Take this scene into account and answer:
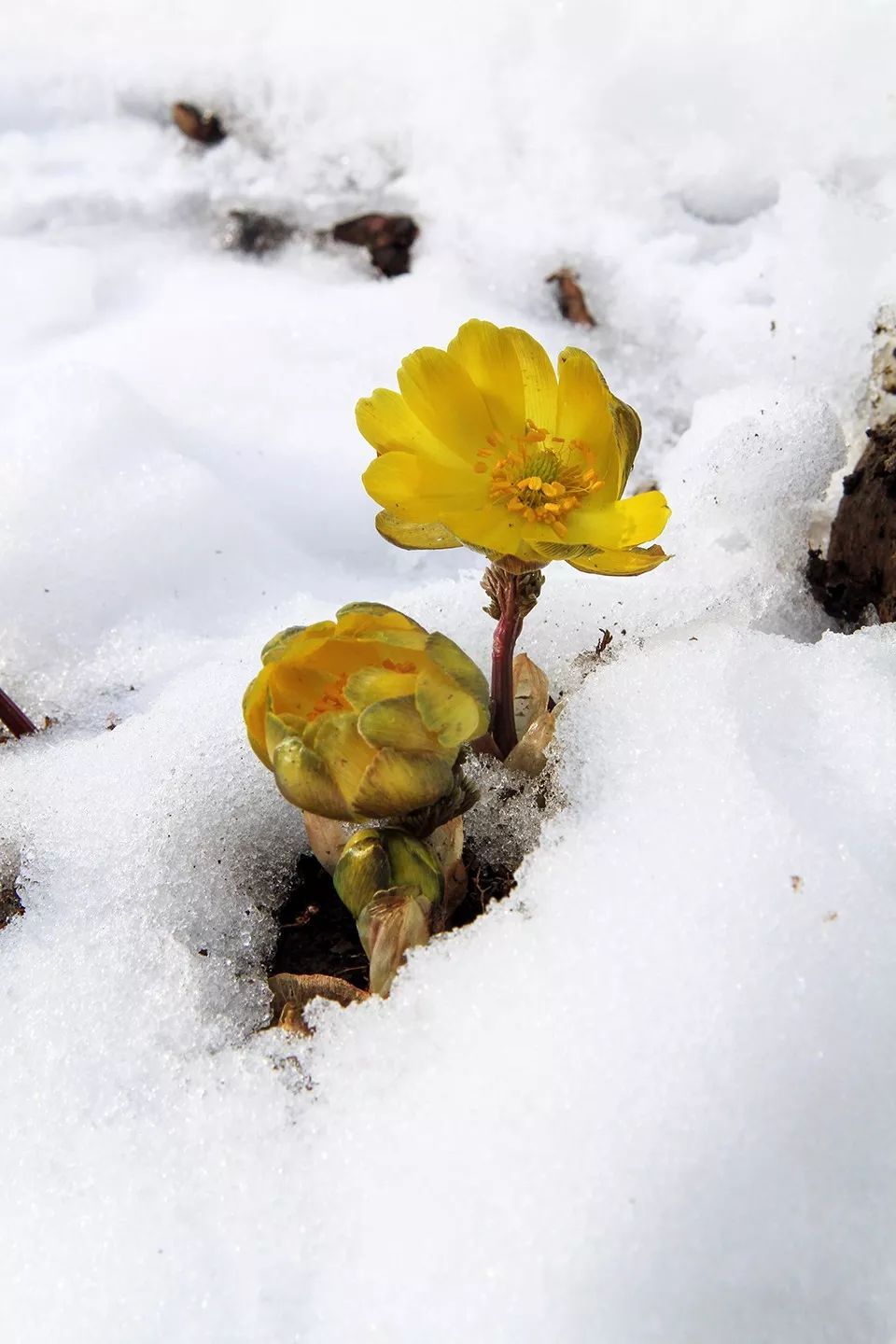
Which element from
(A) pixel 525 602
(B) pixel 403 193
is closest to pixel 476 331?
(A) pixel 525 602

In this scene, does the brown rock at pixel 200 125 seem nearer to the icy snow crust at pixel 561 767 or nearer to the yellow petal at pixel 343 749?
the icy snow crust at pixel 561 767

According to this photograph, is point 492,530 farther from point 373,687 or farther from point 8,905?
point 8,905

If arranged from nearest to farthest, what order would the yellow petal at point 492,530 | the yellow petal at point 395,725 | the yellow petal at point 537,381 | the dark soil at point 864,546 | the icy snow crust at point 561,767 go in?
the icy snow crust at point 561,767, the yellow petal at point 395,725, the yellow petal at point 492,530, the yellow petal at point 537,381, the dark soil at point 864,546

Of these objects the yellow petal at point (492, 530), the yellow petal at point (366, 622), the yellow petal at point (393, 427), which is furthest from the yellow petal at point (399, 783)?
the yellow petal at point (393, 427)

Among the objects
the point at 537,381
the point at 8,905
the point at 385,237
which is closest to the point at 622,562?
the point at 537,381

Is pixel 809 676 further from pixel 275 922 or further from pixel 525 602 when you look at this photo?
pixel 275 922

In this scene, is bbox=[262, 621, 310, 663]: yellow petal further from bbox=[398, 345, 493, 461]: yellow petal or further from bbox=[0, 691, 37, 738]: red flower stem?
bbox=[0, 691, 37, 738]: red flower stem
